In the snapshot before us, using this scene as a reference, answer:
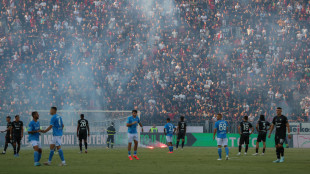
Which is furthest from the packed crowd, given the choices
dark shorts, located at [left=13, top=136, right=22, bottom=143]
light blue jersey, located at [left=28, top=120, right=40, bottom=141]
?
light blue jersey, located at [left=28, top=120, right=40, bottom=141]

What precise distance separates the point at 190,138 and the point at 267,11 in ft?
59.7

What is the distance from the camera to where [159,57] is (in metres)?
47.1

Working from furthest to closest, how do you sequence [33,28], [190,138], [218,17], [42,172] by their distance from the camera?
[218,17] < [33,28] < [190,138] < [42,172]

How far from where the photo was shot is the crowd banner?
4134 centimetres

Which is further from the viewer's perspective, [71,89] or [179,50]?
[179,50]

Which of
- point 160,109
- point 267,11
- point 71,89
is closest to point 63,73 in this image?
point 71,89

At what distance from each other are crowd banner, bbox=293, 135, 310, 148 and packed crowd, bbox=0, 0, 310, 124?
1.72 m

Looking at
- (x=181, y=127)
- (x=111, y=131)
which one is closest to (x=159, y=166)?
(x=181, y=127)

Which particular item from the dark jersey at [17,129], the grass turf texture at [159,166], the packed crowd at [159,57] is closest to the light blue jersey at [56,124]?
the grass turf texture at [159,166]

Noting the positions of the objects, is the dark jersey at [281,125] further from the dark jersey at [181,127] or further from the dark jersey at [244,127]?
the dark jersey at [181,127]

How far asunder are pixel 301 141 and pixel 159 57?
51.4 ft

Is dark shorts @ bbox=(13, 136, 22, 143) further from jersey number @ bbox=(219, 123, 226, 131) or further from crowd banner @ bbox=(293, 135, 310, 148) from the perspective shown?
crowd banner @ bbox=(293, 135, 310, 148)

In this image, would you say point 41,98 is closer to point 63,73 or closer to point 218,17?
point 63,73

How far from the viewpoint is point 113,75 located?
148 ft
